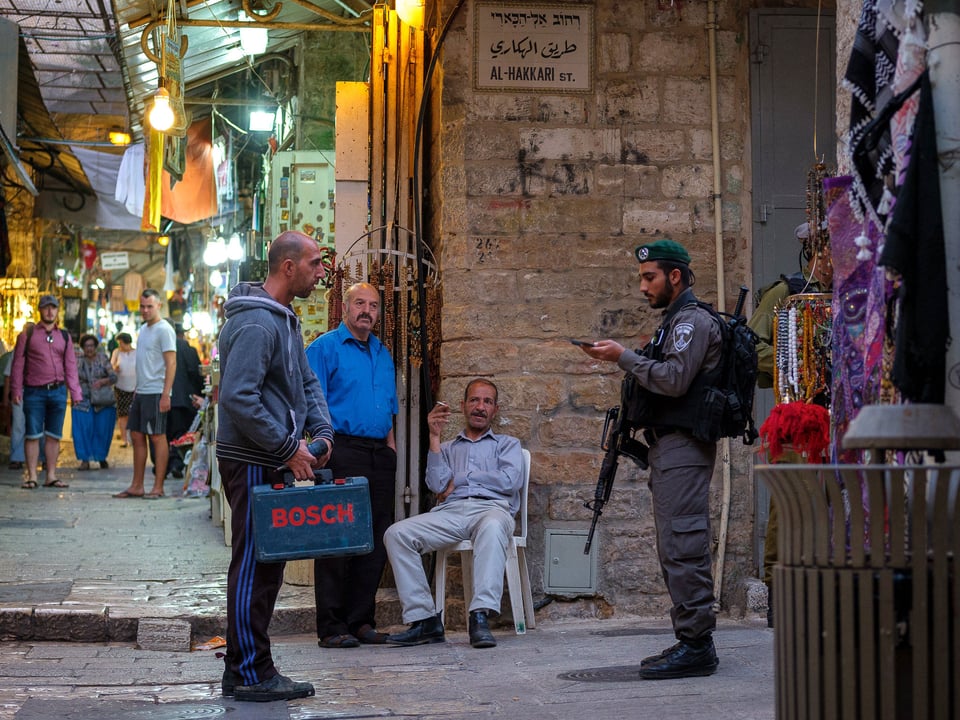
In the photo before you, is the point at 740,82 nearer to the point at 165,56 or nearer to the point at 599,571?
the point at 599,571

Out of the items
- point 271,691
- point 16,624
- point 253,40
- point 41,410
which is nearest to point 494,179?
point 271,691

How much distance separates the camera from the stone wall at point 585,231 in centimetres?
754

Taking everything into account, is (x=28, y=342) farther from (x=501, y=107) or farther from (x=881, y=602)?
(x=881, y=602)

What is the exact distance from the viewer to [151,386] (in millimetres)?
12992

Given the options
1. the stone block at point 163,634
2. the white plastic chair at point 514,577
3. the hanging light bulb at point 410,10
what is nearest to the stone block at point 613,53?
the hanging light bulb at point 410,10

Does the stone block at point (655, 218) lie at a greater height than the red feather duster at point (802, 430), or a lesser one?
greater

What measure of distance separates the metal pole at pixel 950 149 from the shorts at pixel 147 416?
10.4 meters

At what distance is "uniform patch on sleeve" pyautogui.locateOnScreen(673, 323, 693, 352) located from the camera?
563 cm

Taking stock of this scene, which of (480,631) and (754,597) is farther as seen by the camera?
(754,597)

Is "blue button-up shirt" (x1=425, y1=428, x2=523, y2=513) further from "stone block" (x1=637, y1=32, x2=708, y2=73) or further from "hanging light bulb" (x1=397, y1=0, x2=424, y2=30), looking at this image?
"hanging light bulb" (x1=397, y1=0, x2=424, y2=30)

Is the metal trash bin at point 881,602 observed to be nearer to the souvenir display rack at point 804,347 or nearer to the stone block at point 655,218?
the souvenir display rack at point 804,347

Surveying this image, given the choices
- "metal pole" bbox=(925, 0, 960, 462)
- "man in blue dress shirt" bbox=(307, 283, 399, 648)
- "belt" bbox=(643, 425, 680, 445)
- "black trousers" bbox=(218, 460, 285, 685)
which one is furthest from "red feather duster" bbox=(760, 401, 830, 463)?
"man in blue dress shirt" bbox=(307, 283, 399, 648)

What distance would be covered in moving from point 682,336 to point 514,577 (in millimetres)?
2089

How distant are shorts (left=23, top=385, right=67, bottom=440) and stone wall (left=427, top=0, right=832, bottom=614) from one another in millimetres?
7639
